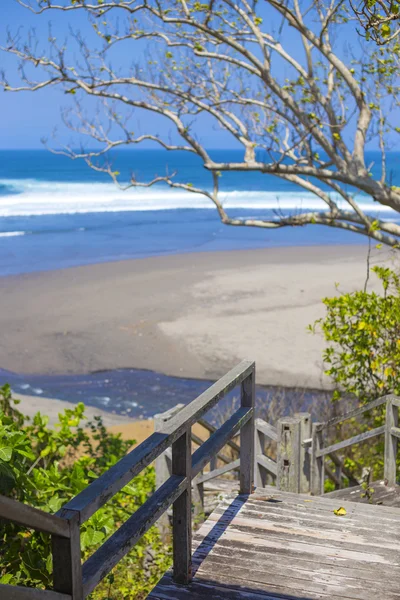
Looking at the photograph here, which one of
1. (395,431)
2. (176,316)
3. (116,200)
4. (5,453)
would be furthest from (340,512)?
(116,200)

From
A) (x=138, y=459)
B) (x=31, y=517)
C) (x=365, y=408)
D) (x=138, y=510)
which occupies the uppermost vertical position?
(x=31, y=517)

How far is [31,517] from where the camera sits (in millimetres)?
2152

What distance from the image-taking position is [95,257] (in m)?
28.4

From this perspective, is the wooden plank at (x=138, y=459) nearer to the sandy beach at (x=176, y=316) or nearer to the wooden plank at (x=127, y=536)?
the wooden plank at (x=127, y=536)

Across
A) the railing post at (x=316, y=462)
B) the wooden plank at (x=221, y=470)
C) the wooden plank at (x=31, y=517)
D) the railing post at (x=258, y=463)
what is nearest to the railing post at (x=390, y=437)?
the railing post at (x=316, y=462)

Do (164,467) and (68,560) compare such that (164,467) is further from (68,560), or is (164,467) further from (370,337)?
(68,560)

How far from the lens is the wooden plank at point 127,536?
2.64 meters

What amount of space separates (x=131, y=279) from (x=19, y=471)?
20.3 metres

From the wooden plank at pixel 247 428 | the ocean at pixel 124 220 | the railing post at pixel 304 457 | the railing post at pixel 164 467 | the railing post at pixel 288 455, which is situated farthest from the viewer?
the ocean at pixel 124 220

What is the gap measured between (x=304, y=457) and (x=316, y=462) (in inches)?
12.7

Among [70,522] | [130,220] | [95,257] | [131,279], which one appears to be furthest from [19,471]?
[130,220]

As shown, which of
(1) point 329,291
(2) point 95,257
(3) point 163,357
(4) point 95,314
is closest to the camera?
(3) point 163,357

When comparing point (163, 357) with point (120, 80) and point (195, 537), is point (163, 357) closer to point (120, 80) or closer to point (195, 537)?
point (120, 80)

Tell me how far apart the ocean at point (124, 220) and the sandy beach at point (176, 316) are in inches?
120
